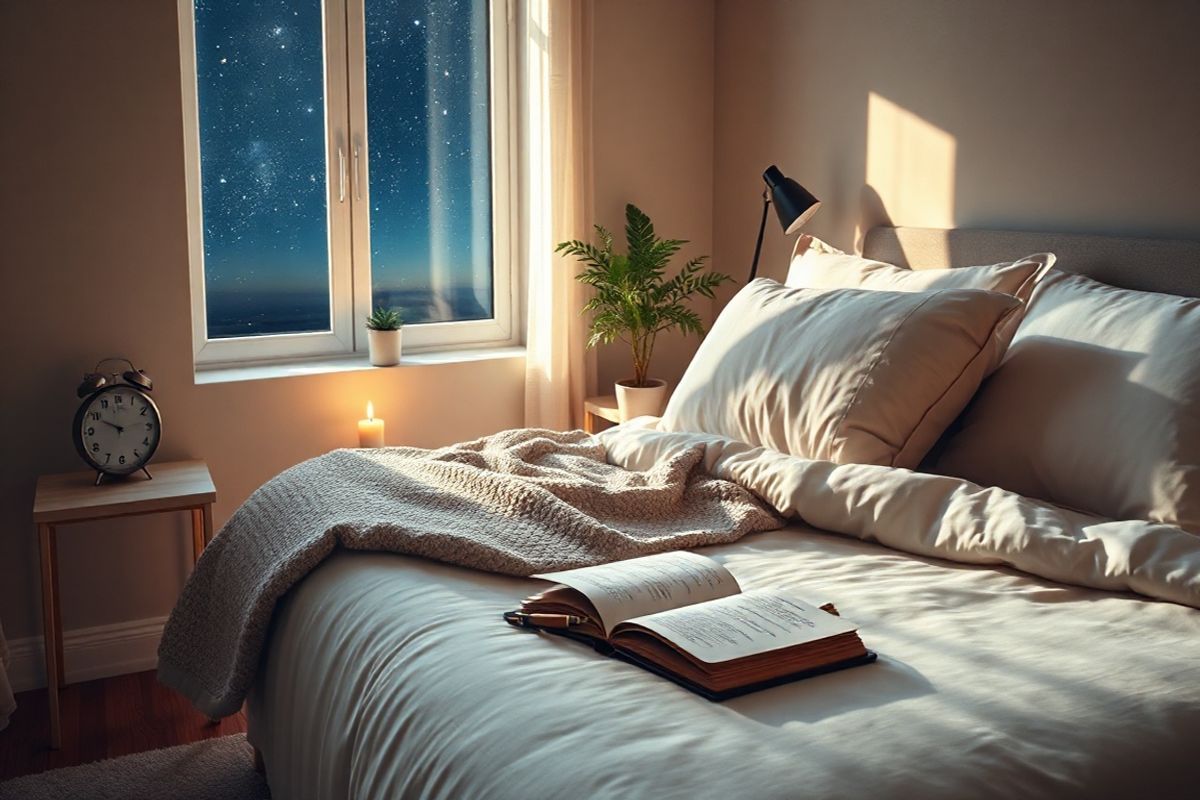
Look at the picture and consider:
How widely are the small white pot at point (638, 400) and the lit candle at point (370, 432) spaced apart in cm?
73

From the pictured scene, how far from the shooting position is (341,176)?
376 centimetres

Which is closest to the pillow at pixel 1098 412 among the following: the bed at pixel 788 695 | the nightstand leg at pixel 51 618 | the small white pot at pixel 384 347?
the bed at pixel 788 695

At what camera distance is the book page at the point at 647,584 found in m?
1.75

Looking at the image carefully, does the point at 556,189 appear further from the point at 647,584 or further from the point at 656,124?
the point at 647,584

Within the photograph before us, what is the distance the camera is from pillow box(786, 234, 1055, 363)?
2.61 meters

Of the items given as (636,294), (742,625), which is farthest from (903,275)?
(742,625)

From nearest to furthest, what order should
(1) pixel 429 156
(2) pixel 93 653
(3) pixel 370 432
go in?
1. (2) pixel 93 653
2. (3) pixel 370 432
3. (1) pixel 429 156

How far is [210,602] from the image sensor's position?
8.16ft

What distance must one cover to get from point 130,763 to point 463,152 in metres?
2.12

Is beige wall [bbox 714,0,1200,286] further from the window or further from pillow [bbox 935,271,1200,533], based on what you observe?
the window

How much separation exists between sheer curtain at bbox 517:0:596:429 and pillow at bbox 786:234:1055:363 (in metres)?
0.87

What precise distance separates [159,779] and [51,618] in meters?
0.50

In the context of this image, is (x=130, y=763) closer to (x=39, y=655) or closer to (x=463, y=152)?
(x=39, y=655)

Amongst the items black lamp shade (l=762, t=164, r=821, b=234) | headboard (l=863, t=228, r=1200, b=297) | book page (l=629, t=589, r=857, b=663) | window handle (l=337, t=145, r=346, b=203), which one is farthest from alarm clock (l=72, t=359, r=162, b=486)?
headboard (l=863, t=228, r=1200, b=297)
